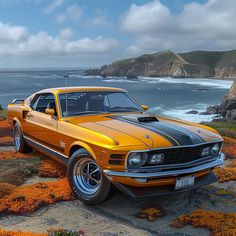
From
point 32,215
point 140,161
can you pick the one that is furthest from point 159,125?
point 32,215

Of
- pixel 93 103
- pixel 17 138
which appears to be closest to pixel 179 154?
pixel 93 103

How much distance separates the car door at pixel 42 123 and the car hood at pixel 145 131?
0.56m

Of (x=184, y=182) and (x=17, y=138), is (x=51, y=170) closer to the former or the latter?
(x=17, y=138)

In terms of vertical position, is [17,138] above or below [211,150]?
below

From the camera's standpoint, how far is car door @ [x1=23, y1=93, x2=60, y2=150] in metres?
6.02

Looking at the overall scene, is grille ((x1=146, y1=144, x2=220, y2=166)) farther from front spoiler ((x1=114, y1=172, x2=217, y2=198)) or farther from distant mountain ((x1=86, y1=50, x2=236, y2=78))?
distant mountain ((x1=86, y1=50, x2=236, y2=78))

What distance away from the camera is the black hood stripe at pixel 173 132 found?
4.65m

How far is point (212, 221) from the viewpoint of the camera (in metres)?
4.47

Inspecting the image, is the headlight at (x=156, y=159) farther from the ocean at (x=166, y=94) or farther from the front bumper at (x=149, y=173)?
the ocean at (x=166, y=94)

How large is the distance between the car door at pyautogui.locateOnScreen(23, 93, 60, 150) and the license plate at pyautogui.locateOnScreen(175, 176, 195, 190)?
2184 millimetres

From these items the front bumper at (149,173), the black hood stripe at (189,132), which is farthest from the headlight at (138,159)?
the black hood stripe at (189,132)

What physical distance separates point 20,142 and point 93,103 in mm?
2534

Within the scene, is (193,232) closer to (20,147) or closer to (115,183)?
(115,183)

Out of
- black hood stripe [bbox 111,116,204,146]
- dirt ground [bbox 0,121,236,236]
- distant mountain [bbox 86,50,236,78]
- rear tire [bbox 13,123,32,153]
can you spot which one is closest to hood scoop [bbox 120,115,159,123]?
black hood stripe [bbox 111,116,204,146]
